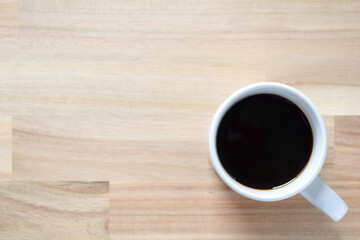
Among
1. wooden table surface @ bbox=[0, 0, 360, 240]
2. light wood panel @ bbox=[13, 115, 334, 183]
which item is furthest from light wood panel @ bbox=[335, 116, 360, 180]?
light wood panel @ bbox=[13, 115, 334, 183]

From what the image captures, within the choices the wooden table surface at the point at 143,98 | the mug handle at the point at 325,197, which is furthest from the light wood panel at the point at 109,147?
the mug handle at the point at 325,197

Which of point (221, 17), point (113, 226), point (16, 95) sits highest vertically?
point (221, 17)

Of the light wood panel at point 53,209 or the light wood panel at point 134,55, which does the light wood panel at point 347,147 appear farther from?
the light wood panel at point 53,209

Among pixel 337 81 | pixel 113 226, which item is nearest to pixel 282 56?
pixel 337 81

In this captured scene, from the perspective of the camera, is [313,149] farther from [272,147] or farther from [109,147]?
[109,147]

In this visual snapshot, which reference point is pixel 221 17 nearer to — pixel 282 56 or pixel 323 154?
pixel 282 56

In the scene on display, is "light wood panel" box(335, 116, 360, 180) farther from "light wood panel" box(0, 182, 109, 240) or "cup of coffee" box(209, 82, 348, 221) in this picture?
"light wood panel" box(0, 182, 109, 240)
